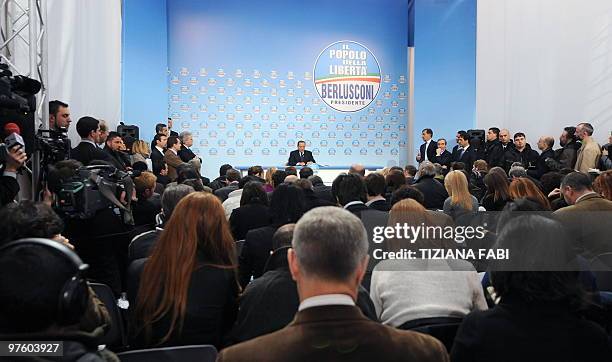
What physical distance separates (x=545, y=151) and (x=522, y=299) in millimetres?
8759

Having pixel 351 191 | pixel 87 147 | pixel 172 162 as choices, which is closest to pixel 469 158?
pixel 172 162

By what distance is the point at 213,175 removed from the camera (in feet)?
45.4

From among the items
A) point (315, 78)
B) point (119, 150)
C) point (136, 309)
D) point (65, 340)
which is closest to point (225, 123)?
point (315, 78)

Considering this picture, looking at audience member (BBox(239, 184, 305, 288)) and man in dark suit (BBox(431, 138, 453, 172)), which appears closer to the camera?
audience member (BBox(239, 184, 305, 288))

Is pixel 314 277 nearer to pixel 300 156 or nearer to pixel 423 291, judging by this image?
pixel 423 291

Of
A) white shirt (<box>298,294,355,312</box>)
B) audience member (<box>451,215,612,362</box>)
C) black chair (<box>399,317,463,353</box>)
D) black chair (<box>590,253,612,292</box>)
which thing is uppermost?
white shirt (<box>298,294,355,312</box>)

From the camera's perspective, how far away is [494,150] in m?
11.0

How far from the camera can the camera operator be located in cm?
354

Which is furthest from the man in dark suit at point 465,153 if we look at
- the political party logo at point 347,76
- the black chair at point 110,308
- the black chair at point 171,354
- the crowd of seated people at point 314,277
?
the black chair at point 171,354

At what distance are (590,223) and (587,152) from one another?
576 cm

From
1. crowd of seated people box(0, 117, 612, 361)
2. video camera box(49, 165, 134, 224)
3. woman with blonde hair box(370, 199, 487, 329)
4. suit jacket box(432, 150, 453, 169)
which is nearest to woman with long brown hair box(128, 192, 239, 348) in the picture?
crowd of seated people box(0, 117, 612, 361)

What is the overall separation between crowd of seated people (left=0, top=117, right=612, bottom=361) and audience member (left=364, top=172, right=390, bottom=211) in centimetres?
2

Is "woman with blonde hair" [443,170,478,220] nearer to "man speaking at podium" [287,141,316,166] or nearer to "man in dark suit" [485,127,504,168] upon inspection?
"man in dark suit" [485,127,504,168]

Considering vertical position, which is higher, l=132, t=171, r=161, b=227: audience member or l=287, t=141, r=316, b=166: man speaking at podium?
l=287, t=141, r=316, b=166: man speaking at podium
